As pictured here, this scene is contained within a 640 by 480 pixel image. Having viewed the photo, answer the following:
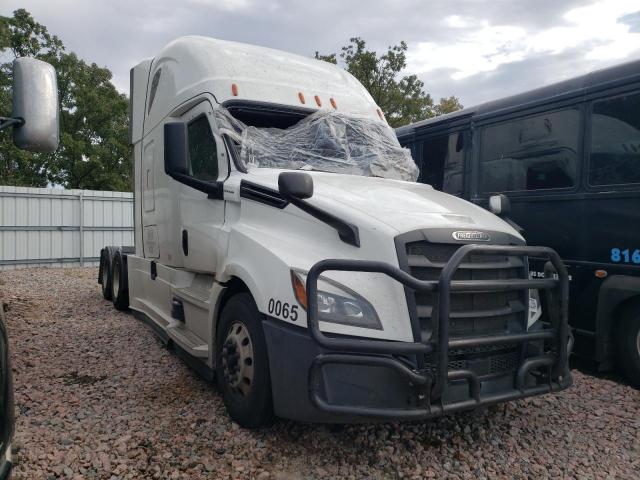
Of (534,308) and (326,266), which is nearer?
(326,266)

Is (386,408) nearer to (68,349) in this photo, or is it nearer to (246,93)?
(246,93)

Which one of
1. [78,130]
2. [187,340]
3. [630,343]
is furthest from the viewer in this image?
[78,130]

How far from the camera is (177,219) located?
507 centimetres

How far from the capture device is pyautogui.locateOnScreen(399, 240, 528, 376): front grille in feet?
9.76

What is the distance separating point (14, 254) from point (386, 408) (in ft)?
51.4

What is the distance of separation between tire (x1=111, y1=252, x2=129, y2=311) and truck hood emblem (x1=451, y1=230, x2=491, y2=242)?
6156 millimetres

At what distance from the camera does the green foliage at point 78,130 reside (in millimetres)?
23438

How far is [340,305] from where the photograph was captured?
289cm

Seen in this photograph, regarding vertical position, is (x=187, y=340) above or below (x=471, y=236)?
below

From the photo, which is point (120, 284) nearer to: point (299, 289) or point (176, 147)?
point (176, 147)

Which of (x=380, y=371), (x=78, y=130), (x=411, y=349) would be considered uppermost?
(x=78, y=130)

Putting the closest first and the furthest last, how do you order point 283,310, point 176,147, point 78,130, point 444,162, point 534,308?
1. point 283,310
2. point 534,308
3. point 176,147
4. point 444,162
5. point 78,130

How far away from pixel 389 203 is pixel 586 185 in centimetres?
289

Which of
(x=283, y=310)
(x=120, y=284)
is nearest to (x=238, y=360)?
(x=283, y=310)
